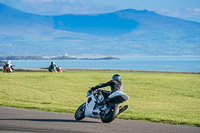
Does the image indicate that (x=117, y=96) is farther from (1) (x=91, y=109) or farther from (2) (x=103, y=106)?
(1) (x=91, y=109)

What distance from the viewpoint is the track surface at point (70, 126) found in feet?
44.3

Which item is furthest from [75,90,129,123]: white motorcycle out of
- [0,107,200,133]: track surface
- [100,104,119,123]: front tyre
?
[0,107,200,133]: track surface

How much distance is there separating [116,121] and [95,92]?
1340 mm

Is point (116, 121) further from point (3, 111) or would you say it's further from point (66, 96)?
point (66, 96)

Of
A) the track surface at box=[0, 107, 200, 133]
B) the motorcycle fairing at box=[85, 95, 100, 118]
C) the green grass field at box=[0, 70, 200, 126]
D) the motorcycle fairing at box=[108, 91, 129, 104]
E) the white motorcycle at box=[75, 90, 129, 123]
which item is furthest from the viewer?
the green grass field at box=[0, 70, 200, 126]

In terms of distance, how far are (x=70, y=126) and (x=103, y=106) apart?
1617 millimetres

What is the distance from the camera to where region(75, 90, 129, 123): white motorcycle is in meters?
14.8

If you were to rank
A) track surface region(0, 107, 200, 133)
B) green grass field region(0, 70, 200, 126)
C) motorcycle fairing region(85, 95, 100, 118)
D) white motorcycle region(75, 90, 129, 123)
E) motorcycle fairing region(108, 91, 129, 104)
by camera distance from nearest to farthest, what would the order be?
track surface region(0, 107, 200, 133)
motorcycle fairing region(108, 91, 129, 104)
white motorcycle region(75, 90, 129, 123)
motorcycle fairing region(85, 95, 100, 118)
green grass field region(0, 70, 200, 126)

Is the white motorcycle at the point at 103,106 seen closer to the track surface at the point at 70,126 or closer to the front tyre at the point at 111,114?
the front tyre at the point at 111,114

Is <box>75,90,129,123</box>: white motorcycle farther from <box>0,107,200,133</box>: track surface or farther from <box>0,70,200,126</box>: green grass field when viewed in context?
<box>0,70,200,126</box>: green grass field

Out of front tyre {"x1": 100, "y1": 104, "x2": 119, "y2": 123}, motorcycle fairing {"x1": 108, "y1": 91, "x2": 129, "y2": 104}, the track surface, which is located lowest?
the track surface

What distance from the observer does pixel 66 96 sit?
3181 cm

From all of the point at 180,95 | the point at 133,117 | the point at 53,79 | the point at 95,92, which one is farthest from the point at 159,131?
the point at 53,79

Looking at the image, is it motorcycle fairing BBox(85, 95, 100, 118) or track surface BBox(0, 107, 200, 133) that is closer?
track surface BBox(0, 107, 200, 133)
